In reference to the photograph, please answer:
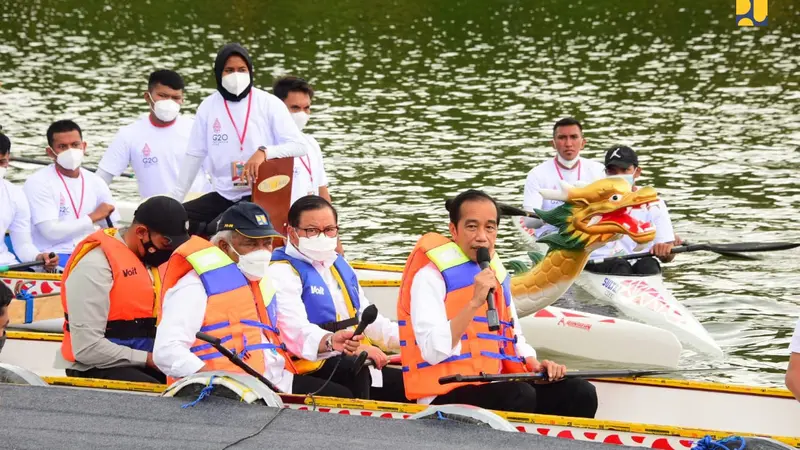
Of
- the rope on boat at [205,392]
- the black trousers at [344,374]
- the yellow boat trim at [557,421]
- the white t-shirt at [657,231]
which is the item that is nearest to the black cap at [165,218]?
the black trousers at [344,374]

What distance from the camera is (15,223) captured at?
35.2ft

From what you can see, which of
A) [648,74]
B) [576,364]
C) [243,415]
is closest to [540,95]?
[648,74]

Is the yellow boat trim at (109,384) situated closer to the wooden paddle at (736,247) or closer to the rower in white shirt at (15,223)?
the rower in white shirt at (15,223)

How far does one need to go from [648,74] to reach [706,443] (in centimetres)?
1860

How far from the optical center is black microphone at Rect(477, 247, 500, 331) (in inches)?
251

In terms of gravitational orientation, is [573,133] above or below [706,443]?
above

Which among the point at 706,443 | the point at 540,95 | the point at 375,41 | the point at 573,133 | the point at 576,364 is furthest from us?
the point at 375,41

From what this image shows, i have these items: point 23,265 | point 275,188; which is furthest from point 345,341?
point 23,265

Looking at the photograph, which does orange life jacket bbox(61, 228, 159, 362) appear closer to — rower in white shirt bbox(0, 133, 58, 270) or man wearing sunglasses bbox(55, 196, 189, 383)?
man wearing sunglasses bbox(55, 196, 189, 383)

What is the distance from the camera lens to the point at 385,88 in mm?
22781

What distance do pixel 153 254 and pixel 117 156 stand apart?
14.4 ft

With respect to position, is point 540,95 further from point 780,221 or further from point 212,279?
point 212,279

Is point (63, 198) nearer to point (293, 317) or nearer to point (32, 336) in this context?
point (32, 336)

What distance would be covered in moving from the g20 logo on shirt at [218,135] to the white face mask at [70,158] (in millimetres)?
1329
